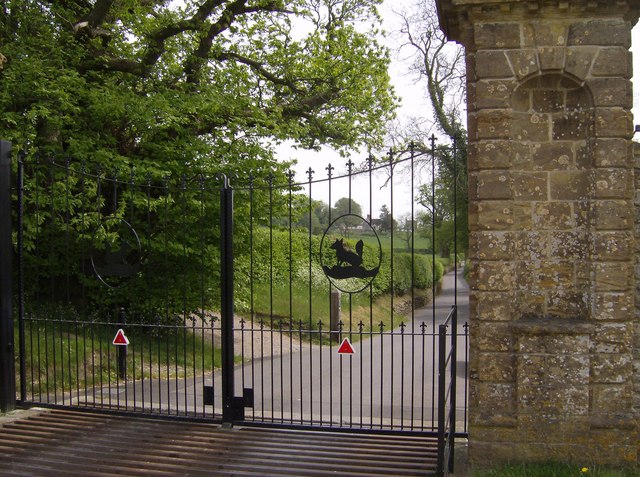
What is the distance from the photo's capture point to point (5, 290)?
22.8ft

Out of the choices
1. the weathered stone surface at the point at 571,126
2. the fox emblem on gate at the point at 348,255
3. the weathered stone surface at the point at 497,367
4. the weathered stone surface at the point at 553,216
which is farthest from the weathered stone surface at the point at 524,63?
the weathered stone surface at the point at 497,367

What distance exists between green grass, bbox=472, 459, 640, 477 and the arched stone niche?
1137mm

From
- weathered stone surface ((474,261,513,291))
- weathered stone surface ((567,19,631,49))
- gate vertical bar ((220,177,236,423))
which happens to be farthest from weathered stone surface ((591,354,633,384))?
gate vertical bar ((220,177,236,423))

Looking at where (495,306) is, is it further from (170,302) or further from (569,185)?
(170,302)

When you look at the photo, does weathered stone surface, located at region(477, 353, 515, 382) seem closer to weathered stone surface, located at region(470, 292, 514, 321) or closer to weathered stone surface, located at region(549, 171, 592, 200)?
weathered stone surface, located at region(470, 292, 514, 321)

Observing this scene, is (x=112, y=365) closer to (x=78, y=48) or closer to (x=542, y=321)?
(x=78, y=48)

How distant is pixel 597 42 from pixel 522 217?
1433mm

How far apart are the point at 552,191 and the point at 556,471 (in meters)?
2.12

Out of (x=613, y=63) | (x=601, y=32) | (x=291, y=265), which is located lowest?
(x=291, y=265)

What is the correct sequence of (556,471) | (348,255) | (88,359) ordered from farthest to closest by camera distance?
(88,359) → (348,255) → (556,471)

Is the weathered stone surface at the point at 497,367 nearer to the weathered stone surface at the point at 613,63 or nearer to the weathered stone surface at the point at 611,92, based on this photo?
the weathered stone surface at the point at 611,92

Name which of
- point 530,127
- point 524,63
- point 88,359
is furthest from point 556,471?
point 88,359

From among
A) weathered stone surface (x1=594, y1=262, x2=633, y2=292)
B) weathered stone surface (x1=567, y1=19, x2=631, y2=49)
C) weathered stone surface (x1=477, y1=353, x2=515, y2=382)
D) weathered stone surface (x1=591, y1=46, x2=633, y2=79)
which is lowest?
weathered stone surface (x1=477, y1=353, x2=515, y2=382)

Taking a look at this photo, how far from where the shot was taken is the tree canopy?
10500 mm
